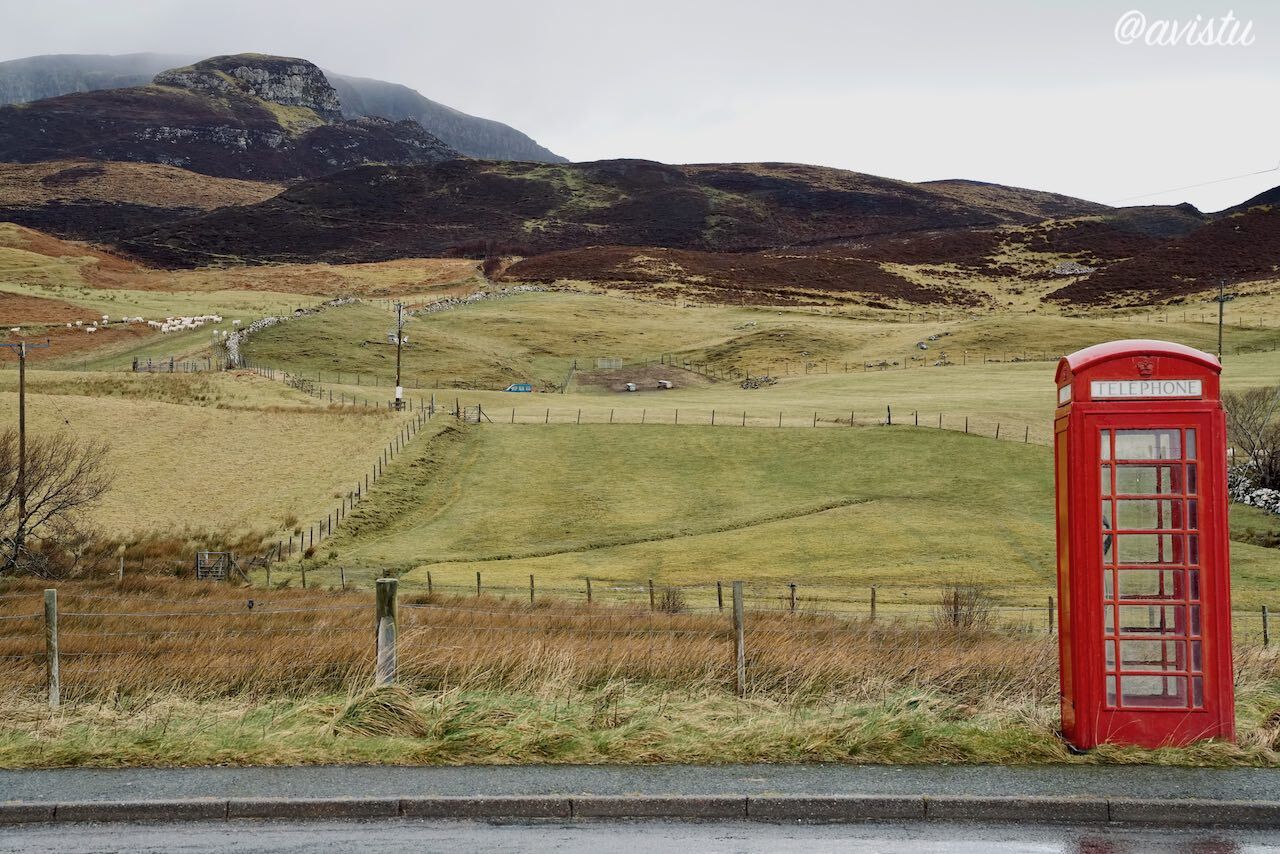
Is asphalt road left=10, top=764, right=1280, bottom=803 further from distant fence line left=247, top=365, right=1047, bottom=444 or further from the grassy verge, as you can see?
distant fence line left=247, top=365, right=1047, bottom=444

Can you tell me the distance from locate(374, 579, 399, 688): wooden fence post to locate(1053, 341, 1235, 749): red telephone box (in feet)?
22.4

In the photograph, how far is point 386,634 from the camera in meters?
12.3

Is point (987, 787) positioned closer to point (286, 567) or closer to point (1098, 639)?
point (1098, 639)

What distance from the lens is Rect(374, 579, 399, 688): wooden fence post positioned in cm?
1224

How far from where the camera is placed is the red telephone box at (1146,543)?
11102 millimetres

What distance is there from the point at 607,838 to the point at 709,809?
37.8 inches

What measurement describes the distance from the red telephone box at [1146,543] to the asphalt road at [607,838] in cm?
182

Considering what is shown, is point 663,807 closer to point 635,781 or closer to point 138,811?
point 635,781

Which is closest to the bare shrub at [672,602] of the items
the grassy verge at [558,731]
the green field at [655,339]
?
the grassy verge at [558,731]

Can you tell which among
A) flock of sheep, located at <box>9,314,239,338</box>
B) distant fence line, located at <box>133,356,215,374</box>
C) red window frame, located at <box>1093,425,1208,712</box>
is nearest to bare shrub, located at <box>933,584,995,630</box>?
red window frame, located at <box>1093,425,1208,712</box>

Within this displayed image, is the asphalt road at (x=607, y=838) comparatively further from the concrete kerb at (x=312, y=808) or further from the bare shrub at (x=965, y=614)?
the bare shrub at (x=965, y=614)

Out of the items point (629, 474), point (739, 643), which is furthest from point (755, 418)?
point (739, 643)

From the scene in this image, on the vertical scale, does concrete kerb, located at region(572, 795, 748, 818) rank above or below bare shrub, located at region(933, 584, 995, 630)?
above

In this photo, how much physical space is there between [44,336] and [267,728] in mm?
93355
